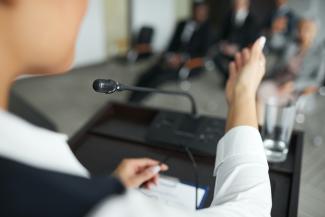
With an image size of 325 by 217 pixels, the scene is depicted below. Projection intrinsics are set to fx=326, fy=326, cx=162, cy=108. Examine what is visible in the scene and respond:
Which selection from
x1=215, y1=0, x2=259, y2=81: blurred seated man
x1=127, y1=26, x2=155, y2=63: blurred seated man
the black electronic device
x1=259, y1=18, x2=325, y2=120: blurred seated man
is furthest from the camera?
x1=127, y1=26, x2=155, y2=63: blurred seated man

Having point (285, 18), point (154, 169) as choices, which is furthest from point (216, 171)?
point (285, 18)

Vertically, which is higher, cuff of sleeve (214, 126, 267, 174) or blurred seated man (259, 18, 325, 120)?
cuff of sleeve (214, 126, 267, 174)

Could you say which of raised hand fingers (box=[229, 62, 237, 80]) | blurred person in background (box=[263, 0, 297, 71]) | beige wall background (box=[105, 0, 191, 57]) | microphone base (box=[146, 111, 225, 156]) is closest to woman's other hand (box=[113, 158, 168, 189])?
microphone base (box=[146, 111, 225, 156])

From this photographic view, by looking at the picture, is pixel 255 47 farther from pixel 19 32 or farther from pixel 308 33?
pixel 308 33

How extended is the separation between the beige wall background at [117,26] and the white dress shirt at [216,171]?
10.3 feet

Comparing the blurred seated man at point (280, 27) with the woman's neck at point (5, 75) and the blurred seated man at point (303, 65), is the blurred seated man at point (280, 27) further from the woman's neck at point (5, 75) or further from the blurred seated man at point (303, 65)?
the woman's neck at point (5, 75)

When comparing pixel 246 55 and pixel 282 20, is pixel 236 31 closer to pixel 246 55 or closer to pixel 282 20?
pixel 282 20

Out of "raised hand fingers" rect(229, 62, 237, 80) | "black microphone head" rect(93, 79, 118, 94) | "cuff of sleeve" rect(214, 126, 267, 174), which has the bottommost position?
"cuff of sleeve" rect(214, 126, 267, 174)

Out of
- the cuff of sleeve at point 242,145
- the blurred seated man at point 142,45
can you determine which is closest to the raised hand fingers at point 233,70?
the cuff of sleeve at point 242,145

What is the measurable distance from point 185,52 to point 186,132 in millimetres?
2309

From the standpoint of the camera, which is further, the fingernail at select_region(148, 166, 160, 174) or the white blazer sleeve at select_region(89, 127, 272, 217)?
the fingernail at select_region(148, 166, 160, 174)

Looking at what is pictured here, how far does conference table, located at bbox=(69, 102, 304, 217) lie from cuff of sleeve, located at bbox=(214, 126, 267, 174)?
72mm

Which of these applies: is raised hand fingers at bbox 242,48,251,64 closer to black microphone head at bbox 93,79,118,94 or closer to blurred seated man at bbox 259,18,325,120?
black microphone head at bbox 93,79,118,94

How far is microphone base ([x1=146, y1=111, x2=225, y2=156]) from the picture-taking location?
83 cm
